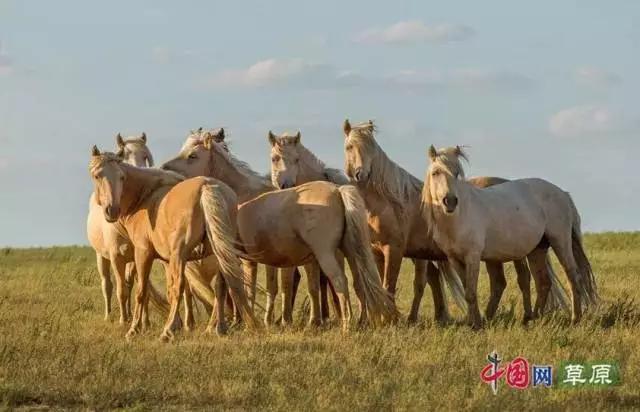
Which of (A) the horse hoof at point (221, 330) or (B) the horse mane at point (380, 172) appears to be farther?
(B) the horse mane at point (380, 172)

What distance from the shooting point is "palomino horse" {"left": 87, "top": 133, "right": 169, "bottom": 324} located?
12.5 meters

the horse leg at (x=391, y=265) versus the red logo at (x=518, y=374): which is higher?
the horse leg at (x=391, y=265)

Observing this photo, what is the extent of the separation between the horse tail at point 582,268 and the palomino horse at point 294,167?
9.06 feet

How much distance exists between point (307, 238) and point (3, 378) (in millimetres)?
3750

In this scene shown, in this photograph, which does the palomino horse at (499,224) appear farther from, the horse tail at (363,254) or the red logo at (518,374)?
the red logo at (518,374)

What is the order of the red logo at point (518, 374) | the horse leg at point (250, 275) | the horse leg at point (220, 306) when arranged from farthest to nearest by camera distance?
the horse leg at point (250, 275) → the horse leg at point (220, 306) → the red logo at point (518, 374)

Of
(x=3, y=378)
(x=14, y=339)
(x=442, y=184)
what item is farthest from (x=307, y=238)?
(x=3, y=378)

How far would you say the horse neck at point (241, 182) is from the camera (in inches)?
511

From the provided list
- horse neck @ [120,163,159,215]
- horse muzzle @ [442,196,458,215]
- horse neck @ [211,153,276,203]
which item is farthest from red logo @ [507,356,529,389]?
horse neck @ [211,153,276,203]

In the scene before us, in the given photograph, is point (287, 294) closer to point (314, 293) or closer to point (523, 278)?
point (314, 293)

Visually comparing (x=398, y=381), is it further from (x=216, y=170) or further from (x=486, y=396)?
(x=216, y=170)

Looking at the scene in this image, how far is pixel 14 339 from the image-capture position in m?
10.2

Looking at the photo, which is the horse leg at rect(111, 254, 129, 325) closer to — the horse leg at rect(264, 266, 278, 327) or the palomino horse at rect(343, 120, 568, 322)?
the horse leg at rect(264, 266, 278, 327)

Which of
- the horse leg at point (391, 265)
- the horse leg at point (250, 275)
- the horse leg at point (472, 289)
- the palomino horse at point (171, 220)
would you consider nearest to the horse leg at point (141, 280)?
the palomino horse at point (171, 220)
